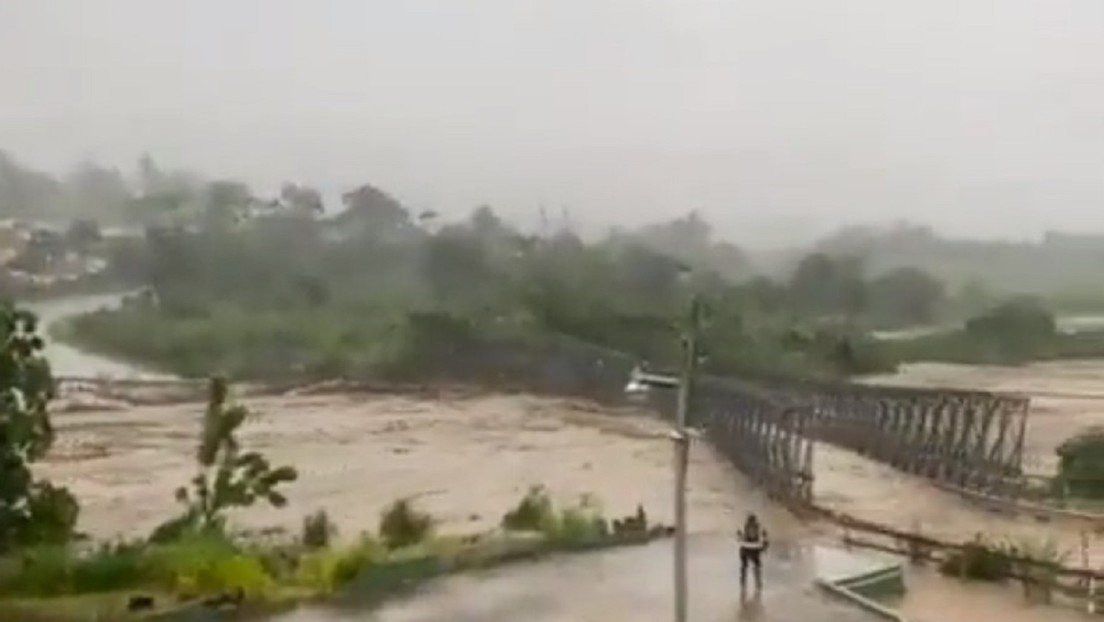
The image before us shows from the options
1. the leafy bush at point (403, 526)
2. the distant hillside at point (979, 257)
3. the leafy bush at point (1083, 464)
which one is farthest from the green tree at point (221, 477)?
the leafy bush at point (1083, 464)

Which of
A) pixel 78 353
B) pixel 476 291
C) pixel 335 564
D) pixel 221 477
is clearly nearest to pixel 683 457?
pixel 476 291

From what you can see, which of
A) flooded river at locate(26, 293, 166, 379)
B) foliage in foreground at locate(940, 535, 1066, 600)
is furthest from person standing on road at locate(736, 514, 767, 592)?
flooded river at locate(26, 293, 166, 379)

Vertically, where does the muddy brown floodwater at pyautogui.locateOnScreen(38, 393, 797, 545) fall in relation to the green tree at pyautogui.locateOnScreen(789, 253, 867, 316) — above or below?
below

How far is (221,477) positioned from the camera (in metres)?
2.32

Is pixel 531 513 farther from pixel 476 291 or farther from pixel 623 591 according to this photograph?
pixel 476 291

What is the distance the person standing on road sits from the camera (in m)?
2.32

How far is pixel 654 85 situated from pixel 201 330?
1.92ft

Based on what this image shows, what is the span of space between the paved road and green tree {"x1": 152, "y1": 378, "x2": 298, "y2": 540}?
0.20m

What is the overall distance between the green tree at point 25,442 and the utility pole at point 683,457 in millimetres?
676

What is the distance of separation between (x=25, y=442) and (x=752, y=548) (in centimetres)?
83

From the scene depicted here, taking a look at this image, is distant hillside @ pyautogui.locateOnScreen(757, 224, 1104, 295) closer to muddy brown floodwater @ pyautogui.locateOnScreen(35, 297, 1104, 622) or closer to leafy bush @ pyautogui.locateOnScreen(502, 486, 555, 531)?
muddy brown floodwater @ pyautogui.locateOnScreen(35, 297, 1104, 622)

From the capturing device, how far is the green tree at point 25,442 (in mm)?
Answer: 2318

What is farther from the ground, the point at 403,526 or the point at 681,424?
the point at 681,424

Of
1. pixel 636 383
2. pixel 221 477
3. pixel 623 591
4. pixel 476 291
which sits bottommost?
pixel 623 591
